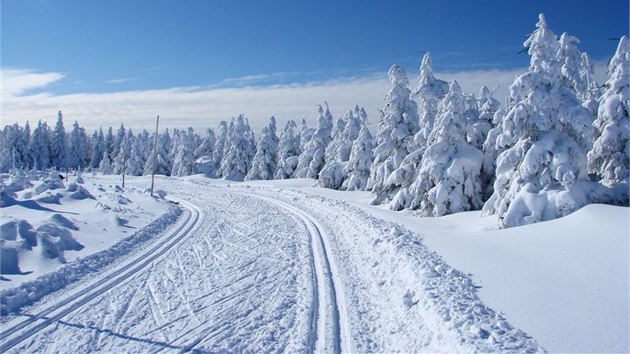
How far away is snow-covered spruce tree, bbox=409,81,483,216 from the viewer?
22.4 meters

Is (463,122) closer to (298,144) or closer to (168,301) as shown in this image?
(168,301)

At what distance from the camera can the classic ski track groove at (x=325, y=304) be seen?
735 cm

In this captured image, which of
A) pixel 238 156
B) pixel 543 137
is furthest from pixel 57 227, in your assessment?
pixel 238 156

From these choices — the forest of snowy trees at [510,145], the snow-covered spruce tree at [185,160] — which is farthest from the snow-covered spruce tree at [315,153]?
the snow-covered spruce tree at [185,160]

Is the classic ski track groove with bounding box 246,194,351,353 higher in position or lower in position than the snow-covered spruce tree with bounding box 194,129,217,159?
lower

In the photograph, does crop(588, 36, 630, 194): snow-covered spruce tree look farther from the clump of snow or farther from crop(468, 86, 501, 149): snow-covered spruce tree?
the clump of snow

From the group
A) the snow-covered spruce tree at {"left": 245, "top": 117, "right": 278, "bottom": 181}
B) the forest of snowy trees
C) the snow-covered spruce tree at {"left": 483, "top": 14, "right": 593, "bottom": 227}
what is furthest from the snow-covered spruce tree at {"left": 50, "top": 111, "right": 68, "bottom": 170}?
the snow-covered spruce tree at {"left": 483, "top": 14, "right": 593, "bottom": 227}

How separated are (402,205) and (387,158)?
534 cm

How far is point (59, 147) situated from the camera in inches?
3511

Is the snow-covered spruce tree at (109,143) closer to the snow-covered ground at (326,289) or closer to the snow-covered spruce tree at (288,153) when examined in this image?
the snow-covered spruce tree at (288,153)

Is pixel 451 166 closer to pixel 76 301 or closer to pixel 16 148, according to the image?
pixel 76 301

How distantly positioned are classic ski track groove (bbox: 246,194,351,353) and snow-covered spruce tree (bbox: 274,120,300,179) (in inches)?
1656

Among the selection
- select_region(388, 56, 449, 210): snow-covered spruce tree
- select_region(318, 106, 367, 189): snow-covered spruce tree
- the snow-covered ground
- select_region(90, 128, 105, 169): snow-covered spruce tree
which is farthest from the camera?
select_region(90, 128, 105, 169): snow-covered spruce tree

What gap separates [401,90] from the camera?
97.8 feet
